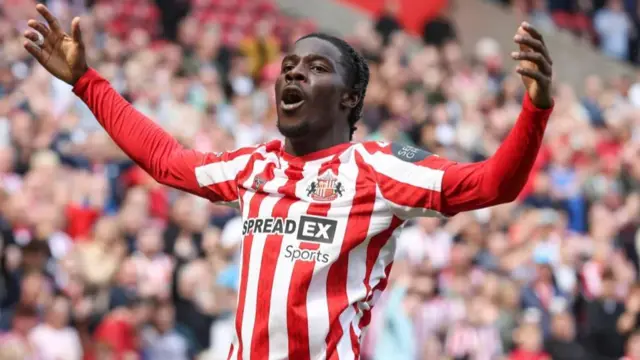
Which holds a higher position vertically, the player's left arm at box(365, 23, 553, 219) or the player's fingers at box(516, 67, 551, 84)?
the player's fingers at box(516, 67, 551, 84)

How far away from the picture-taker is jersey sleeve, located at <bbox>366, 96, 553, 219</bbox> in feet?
16.0

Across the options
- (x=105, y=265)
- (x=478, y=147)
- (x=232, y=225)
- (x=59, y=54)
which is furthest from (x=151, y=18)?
(x=59, y=54)

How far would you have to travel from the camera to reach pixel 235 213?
12.7 meters

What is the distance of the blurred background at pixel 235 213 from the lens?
1080 cm

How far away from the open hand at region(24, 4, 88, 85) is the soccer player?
27 millimetres


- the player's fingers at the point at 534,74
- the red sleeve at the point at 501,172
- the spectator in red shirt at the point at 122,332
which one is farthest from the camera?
the spectator in red shirt at the point at 122,332

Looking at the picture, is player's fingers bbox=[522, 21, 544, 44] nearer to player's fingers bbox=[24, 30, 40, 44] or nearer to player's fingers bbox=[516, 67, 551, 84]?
player's fingers bbox=[516, 67, 551, 84]

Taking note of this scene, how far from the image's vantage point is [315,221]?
544cm

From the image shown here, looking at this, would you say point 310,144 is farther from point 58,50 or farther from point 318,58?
point 58,50

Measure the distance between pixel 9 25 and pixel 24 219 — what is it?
428 cm

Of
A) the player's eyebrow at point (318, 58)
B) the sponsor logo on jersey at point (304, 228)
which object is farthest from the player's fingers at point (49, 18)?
the sponsor logo on jersey at point (304, 228)

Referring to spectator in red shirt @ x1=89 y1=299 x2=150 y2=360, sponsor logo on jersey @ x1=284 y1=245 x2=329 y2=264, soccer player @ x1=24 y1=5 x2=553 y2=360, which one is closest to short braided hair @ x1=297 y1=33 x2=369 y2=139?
soccer player @ x1=24 y1=5 x2=553 y2=360

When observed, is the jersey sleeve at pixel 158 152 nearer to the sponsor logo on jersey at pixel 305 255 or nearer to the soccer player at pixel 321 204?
the soccer player at pixel 321 204

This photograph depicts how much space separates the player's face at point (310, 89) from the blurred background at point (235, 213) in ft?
14.9
